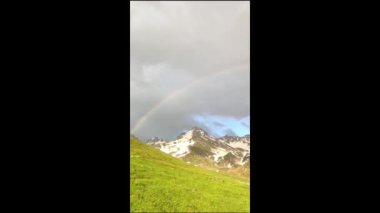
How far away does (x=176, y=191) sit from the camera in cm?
1906

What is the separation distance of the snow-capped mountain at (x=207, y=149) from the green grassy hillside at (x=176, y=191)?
44.5 meters

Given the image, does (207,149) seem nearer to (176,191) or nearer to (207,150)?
(207,150)

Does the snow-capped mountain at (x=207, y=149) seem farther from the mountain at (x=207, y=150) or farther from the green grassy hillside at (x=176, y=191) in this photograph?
the green grassy hillside at (x=176, y=191)

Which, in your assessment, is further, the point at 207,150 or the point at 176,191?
the point at 207,150

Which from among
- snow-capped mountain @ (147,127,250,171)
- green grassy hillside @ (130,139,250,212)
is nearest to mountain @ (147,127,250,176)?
snow-capped mountain @ (147,127,250,171)

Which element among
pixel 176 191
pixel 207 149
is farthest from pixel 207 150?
pixel 176 191

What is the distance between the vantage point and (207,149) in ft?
252

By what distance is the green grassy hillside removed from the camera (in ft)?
55.8

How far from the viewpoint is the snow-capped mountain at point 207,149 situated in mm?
71506

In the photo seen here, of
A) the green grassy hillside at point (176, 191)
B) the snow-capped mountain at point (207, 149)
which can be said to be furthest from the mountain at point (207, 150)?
the green grassy hillside at point (176, 191)

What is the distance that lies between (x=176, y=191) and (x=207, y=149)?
190 feet
